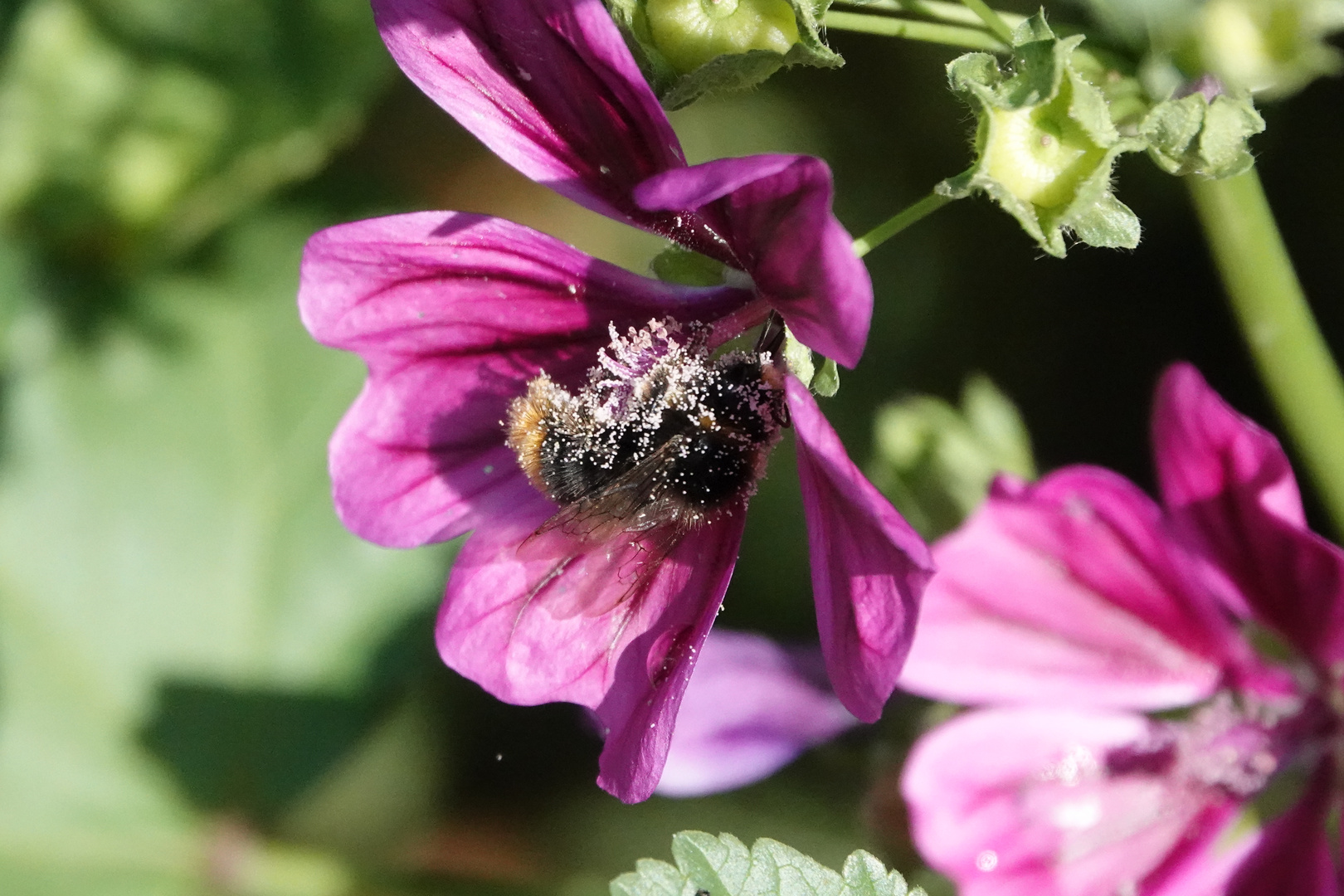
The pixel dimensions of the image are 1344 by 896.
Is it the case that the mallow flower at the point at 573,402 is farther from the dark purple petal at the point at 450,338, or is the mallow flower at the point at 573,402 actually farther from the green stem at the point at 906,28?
the green stem at the point at 906,28

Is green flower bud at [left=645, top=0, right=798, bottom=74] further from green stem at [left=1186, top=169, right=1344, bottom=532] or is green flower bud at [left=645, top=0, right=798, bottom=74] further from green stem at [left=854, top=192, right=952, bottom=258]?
green stem at [left=1186, top=169, right=1344, bottom=532]

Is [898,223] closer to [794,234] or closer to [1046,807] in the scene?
[794,234]

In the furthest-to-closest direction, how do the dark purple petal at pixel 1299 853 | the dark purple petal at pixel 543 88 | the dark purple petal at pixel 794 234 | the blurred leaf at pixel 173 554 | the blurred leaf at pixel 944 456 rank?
1. the blurred leaf at pixel 173 554
2. the blurred leaf at pixel 944 456
3. the dark purple petal at pixel 1299 853
4. the dark purple petal at pixel 543 88
5. the dark purple petal at pixel 794 234

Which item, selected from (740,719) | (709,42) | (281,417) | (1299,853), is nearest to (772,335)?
(709,42)

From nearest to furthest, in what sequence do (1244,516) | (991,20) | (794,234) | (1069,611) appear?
(794,234) < (991,20) < (1244,516) < (1069,611)

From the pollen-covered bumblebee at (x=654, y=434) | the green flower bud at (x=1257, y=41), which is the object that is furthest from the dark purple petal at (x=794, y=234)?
the green flower bud at (x=1257, y=41)
